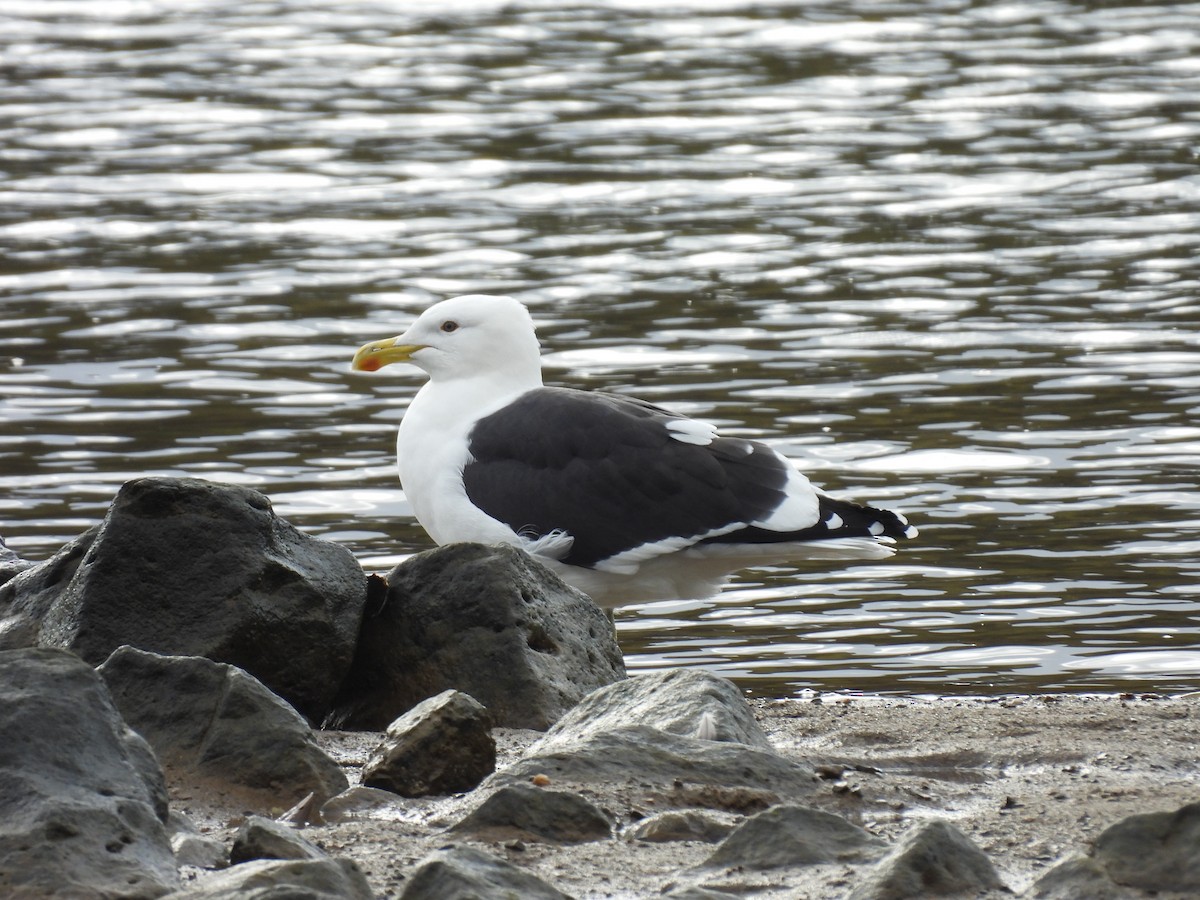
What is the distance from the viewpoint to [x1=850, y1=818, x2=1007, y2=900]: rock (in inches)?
174

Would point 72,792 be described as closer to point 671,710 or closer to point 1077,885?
point 671,710

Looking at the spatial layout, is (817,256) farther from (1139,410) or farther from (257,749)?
(257,749)

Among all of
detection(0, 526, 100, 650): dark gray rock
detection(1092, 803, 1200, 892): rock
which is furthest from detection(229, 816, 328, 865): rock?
detection(0, 526, 100, 650): dark gray rock

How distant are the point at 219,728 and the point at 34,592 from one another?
153 centimetres

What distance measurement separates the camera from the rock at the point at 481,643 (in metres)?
6.80

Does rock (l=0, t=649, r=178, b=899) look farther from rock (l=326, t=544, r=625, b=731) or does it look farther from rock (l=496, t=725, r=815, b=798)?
rock (l=326, t=544, r=625, b=731)

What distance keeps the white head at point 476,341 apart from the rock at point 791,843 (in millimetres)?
4141

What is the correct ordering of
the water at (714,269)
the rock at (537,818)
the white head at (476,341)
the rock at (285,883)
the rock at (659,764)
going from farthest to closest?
the water at (714,269) < the white head at (476,341) < the rock at (659,764) < the rock at (537,818) < the rock at (285,883)

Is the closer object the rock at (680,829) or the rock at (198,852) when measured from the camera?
the rock at (198,852)

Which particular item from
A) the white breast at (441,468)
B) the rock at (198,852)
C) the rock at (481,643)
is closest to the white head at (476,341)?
the white breast at (441,468)

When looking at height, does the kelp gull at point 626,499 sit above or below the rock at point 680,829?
below

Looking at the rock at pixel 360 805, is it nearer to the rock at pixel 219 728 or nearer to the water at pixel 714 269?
the rock at pixel 219 728

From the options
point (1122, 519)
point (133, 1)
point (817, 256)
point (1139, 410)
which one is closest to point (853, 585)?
point (1122, 519)

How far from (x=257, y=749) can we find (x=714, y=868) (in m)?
1.51
